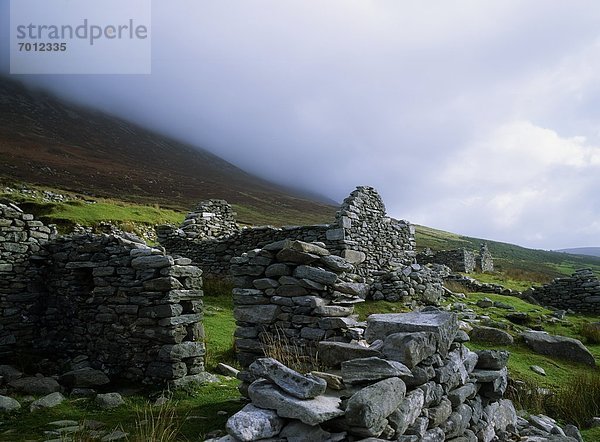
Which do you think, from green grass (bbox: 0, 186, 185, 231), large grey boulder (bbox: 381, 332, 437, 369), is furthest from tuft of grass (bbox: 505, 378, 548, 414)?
green grass (bbox: 0, 186, 185, 231)

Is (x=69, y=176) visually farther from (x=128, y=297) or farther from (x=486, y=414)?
(x=486, y=414)

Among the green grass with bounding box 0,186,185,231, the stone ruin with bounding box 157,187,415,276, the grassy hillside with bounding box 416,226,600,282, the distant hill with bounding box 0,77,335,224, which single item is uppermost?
the distant hill with bounding box 0,77,335,224

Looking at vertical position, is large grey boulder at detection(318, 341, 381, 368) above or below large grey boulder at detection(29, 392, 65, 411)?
above

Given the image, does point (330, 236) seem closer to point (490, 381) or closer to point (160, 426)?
point (490, 381)

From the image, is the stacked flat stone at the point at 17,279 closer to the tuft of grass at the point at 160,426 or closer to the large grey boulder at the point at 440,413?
→ the tuft of grass at the point at 160,426

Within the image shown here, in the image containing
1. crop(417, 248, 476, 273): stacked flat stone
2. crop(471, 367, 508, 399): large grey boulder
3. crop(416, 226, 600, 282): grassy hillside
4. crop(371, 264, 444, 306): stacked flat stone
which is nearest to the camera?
crop(471, 367, 508, 399): large grey boulder

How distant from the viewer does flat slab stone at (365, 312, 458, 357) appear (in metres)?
5.17

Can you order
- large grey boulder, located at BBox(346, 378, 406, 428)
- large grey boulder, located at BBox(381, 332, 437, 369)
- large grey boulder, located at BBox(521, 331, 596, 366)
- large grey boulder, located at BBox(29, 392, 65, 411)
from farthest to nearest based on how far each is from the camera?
large grey boulder, located at BBox(521, 331, 596, 366) → large grey boulder, located at BBox(29, 392, 65, 411) → large grey boulder, located at BBox(381, 332, 437, 369) → large grey boulder, located at BBox(346, 378, 406, 428)

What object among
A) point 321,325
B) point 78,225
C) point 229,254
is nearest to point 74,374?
point 321,325

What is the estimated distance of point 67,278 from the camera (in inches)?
417

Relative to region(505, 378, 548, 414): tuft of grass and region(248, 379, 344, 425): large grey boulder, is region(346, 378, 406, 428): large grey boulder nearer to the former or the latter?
region(248, 379, 344, 425): large grey boulder

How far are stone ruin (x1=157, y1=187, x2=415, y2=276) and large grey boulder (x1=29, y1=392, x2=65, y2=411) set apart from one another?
1017cm

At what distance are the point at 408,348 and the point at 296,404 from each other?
1592 millimetres

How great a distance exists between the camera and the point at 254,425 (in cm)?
340
